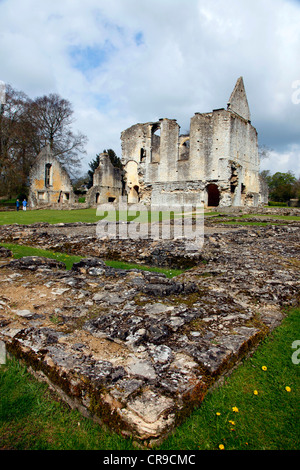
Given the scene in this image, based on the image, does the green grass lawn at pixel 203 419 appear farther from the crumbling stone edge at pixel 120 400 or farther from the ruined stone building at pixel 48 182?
the ruined stone building at pixel 48 182

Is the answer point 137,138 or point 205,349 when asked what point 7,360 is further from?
point 137,138

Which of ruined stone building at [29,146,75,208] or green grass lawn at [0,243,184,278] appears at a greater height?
ruined stone building at [29,146,75,208]

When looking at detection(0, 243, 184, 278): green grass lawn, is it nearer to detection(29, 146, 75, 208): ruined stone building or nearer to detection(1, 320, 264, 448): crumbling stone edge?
detection(1, 320, 264, 448): crumbling stone edge

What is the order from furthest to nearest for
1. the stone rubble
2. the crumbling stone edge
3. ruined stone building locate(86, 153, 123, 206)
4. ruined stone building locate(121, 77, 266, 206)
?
ruined stone building locate(86, 153, 123, 206) → ruined stone building locate(121, 77, 266, 206) → the stone rubble → the crumbling stone edge

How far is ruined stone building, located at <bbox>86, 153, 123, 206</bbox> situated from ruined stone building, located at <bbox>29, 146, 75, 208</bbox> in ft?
11.4

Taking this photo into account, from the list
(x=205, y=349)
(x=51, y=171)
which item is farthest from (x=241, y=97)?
(x=205, y=349)

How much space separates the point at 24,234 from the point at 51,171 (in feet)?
97.3

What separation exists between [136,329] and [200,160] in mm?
24326

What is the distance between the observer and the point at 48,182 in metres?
37.2

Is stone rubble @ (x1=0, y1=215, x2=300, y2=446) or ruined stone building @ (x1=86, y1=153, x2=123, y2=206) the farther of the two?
ruined stone building @ (x1=86, y1=153, x2=123, y2=206)

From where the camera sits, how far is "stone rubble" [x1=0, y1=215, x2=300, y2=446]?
71.4 inches

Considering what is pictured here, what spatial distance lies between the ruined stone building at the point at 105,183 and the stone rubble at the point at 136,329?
31174 millimetres

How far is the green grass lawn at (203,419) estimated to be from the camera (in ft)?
5.56

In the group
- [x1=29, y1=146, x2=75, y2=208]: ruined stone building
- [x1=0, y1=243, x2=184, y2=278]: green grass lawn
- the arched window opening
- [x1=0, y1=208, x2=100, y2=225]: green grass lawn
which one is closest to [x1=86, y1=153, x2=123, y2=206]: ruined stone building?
[x1=29, y1=146, x2=75, y2=208]: ruined stone building
